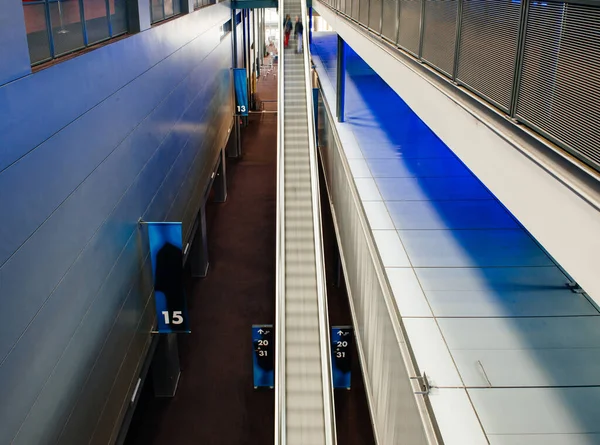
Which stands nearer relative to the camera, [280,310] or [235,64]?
[280,310]

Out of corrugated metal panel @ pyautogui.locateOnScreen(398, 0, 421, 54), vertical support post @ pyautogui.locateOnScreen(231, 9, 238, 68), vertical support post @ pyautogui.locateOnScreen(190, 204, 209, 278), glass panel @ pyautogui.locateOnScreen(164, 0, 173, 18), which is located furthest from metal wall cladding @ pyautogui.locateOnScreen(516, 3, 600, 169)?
vertical support post @ pyautogui.locateOnScreen(231, 9, 238, 68)

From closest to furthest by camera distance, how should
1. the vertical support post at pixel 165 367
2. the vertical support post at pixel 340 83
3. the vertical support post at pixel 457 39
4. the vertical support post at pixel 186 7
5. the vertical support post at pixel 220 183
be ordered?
the vertical support post at pixel 457 39 → the vertical support post at pixel 165 367 → the vertical support post at pixel 186 7 → the vertical support post at pixel 340 83 → the vertical support post at pixel 220 183

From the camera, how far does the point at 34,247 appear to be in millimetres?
5070

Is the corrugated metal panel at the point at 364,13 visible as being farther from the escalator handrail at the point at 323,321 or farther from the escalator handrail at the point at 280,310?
the escalator handrail at the point at 280,310

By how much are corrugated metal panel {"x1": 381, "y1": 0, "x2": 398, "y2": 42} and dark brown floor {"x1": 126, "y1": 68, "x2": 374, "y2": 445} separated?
666cm

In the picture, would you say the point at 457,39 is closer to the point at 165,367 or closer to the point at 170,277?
the point at 170,277

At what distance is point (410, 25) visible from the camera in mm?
7770

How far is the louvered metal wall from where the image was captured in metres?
3.20

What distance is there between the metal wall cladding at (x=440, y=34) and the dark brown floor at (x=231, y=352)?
21.8 ft

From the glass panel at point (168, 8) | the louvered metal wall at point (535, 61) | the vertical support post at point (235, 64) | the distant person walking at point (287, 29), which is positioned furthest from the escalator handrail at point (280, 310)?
the vertical support post at point (235, 64)

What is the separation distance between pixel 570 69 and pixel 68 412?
17.9 ft

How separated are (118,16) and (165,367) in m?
6.42

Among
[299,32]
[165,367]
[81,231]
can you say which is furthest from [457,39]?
[299,32]

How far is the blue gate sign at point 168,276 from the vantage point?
8.91 metres
